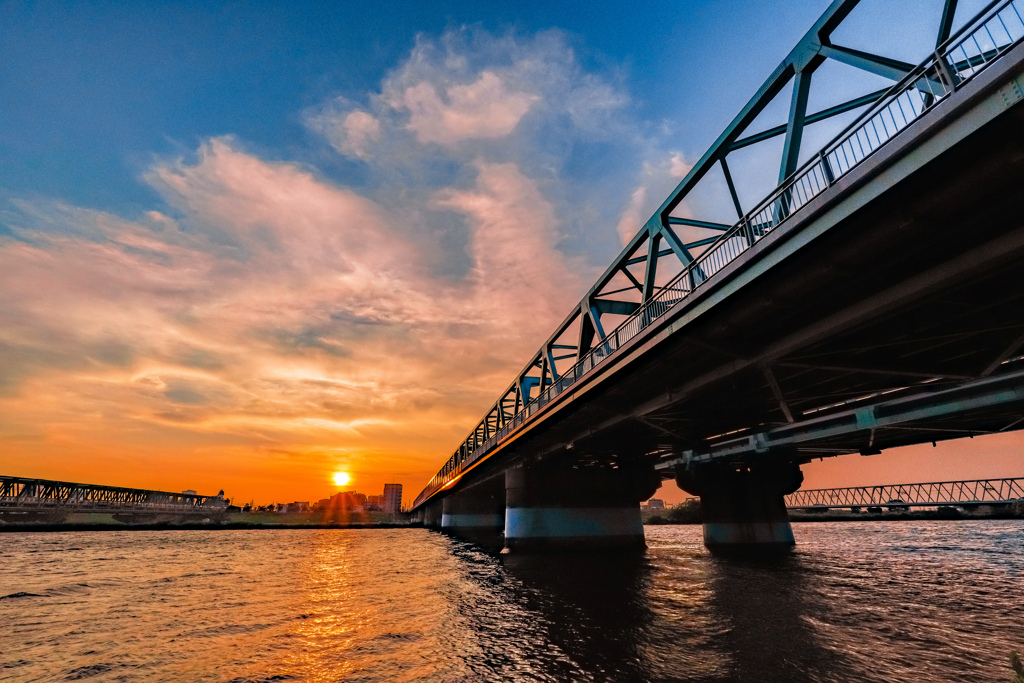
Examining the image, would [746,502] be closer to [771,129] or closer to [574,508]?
[574,508]

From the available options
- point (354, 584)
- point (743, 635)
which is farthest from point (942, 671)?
point (354, 584)

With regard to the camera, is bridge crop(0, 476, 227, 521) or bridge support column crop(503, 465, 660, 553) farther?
bridge crop(0, 476, 227, 521)

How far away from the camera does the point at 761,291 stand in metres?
12.9

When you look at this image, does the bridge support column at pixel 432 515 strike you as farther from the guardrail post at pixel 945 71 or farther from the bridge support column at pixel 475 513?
the guardrail post at pixel 945 71

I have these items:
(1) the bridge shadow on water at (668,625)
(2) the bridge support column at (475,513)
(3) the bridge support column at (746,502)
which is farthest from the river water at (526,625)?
(2) the bridge support column at (475,513)

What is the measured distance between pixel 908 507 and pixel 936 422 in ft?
391

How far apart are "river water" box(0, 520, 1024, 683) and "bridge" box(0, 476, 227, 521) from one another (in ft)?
374

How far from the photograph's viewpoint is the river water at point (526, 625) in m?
10.6

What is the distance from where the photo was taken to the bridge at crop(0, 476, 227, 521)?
103250 millimetres

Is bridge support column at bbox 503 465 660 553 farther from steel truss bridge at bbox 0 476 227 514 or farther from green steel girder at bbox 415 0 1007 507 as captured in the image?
steel truss bridge at bbox 0 476 227 514

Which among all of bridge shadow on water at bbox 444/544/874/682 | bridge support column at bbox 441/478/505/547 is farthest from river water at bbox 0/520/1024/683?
bridge support column at bbox 441/478/505/547

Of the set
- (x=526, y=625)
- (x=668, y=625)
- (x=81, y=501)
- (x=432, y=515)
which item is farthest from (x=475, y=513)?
(x=81, y=501)

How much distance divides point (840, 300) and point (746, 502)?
36.1m

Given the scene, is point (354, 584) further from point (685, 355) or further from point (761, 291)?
point (761, 291)
